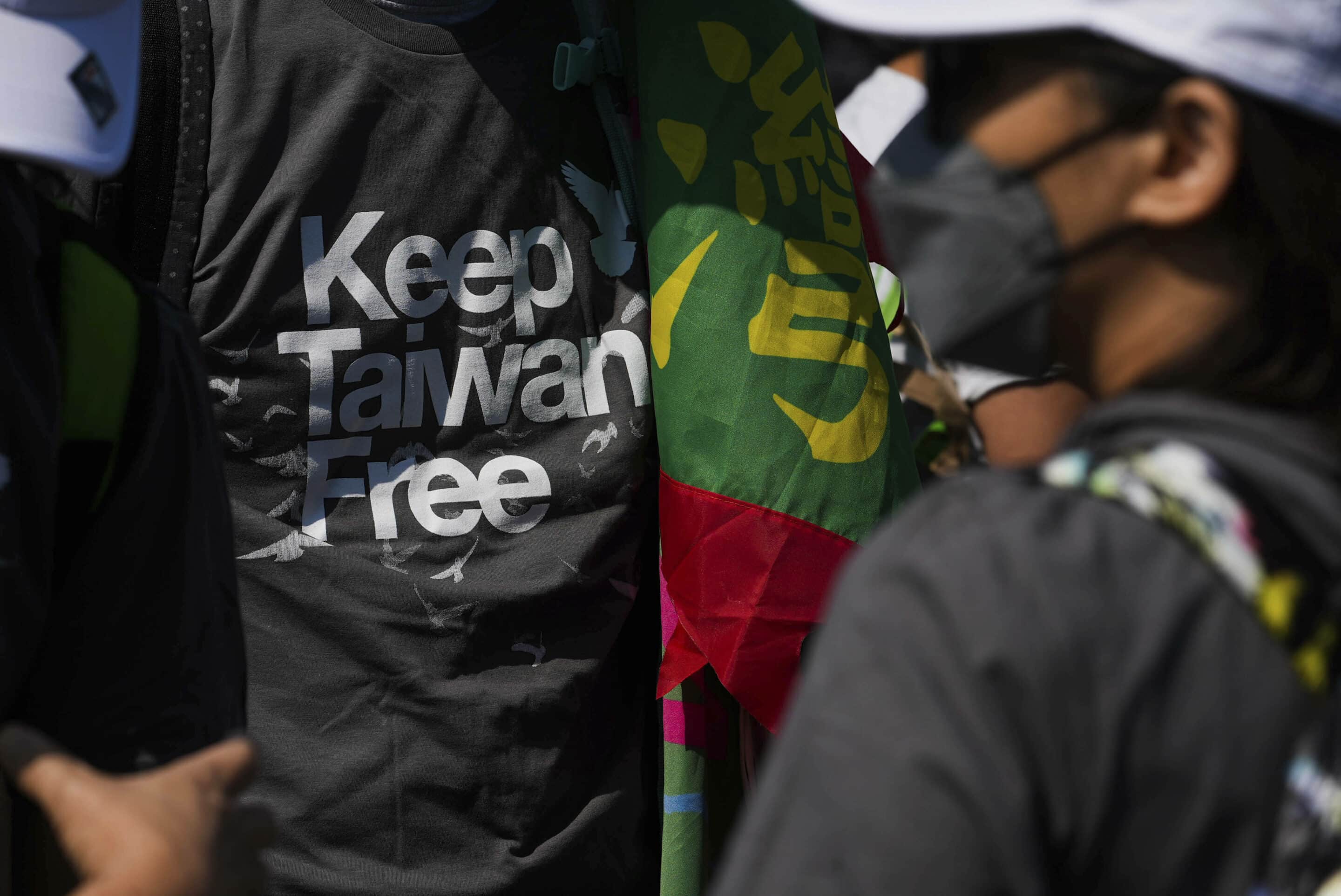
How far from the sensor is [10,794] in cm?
117

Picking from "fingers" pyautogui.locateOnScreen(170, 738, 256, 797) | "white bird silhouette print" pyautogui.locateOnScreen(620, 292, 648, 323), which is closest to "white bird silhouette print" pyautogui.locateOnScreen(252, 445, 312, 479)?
"white bird silhouette print" pyautogui.locateOnScreen(620, 292, 648, 323)

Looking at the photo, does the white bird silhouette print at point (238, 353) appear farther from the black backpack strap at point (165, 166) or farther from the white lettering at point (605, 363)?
the white lettering at point (605, 363)

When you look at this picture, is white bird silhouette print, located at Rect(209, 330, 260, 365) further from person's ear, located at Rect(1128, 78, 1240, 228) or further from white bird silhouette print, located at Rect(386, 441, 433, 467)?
person's ear, located at Rect(1128, 78, 1240, 228)

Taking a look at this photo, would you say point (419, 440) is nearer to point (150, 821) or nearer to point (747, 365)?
point (747, 365)

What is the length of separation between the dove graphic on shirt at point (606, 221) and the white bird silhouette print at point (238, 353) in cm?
50

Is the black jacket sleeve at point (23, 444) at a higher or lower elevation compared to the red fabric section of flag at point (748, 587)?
higher

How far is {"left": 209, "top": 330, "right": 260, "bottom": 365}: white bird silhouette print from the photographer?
182 cm

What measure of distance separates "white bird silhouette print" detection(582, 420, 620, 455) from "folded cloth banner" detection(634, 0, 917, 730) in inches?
3.1

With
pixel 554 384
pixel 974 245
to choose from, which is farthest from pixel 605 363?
pixel 974 245

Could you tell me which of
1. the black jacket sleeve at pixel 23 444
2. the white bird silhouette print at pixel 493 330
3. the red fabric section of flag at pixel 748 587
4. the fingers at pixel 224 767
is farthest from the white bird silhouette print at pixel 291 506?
the fingers at pixel 224 767

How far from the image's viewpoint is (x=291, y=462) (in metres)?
1.86

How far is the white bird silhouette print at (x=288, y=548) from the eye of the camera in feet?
6.06

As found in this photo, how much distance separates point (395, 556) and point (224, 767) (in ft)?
3.00

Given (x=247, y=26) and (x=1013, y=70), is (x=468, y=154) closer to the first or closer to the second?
(x=247, y=26)
